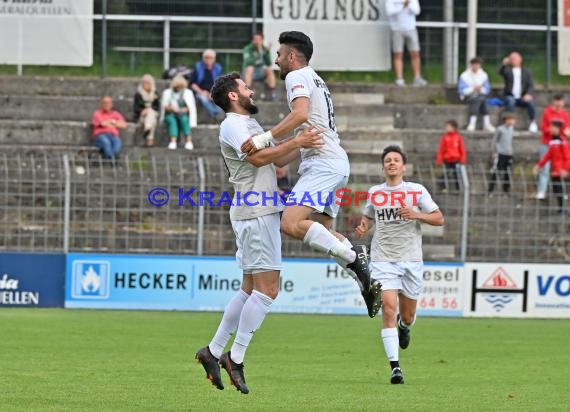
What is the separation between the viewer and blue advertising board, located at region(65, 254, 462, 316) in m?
21.8

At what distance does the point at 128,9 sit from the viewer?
1077 inches

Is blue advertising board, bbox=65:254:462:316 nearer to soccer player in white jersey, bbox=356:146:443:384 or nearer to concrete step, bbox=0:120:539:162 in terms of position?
concrete step, bbox=0:120:539:162

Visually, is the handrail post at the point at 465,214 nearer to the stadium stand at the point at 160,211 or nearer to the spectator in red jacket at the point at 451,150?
the stadium stand at the point at 160,211

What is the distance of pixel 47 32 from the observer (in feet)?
88.3

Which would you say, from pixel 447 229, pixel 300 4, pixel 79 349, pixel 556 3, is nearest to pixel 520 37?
pixel 556 3

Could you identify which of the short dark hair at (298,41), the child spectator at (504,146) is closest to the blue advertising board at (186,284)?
the child spectator at (504,146)

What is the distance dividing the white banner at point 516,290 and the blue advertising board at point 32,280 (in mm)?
6836

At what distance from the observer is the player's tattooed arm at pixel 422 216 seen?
523 inches

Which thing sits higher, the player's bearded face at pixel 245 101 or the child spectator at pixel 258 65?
the child spectator at pixel 258 65

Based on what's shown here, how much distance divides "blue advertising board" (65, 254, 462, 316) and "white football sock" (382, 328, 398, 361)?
909cm

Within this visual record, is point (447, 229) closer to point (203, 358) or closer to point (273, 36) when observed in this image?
point (273, 36)

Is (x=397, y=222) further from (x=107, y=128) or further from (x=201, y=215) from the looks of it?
(x=107, y=128)

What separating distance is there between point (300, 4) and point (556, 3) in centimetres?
558

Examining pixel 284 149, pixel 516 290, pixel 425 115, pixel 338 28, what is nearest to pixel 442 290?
pixel 516 290
